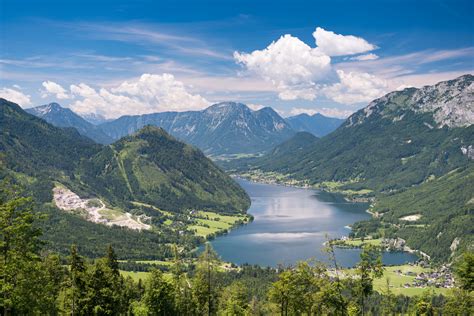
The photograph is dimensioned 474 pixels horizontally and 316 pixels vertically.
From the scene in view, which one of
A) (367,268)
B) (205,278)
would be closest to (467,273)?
(367,268)

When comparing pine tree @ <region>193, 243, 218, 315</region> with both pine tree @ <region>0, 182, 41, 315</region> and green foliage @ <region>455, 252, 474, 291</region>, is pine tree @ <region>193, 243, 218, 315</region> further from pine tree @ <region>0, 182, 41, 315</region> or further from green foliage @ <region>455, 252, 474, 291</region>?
green foliage @ <region>455, 252, 474, 291</region>

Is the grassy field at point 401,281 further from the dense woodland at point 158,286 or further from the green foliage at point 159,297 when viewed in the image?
the green foliage at point 159,297

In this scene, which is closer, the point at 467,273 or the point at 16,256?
the point at 16,256

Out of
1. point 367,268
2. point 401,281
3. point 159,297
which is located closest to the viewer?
point 367,268

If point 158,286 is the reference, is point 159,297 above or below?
below

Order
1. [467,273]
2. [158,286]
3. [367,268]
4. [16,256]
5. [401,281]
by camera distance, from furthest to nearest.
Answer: [401,281]
[158,286]
[467,273]
[367,268]
[16,256]

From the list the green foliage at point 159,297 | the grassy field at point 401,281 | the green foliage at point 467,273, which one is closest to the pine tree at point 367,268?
the green foliage at point 467,273

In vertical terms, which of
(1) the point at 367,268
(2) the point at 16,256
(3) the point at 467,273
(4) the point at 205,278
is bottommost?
(4) the point at 205,278

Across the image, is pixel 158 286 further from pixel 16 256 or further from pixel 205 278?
pixel 16 256

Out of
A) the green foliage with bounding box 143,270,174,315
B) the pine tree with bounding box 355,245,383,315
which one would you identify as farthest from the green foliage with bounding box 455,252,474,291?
the green foliage with bounding box 143,270,174,315
